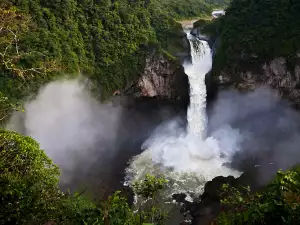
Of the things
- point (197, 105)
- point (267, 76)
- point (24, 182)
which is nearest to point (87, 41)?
point (197, 105)

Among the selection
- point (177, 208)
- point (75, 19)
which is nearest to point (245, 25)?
point (75, 19)

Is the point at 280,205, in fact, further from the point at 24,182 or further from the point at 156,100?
the point at 156,100

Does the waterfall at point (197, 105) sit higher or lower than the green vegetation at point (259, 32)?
lower

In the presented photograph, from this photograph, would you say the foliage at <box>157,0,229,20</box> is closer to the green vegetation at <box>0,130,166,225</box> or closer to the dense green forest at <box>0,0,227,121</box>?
the dense green forest at <box>0,0,227,121</box>

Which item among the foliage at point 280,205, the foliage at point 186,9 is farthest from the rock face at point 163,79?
the foliage at point 280,205

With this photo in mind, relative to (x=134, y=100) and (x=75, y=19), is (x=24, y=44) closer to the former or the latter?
(x=75, y=19)

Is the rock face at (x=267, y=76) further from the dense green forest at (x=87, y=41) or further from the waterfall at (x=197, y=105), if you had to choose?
the dense green forest at (x=87, y=41)
